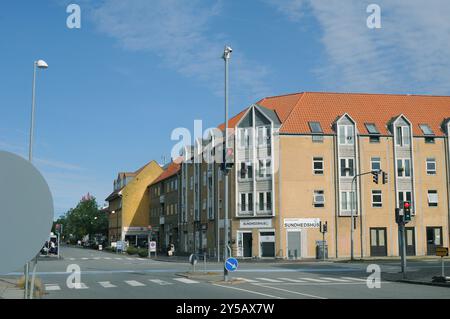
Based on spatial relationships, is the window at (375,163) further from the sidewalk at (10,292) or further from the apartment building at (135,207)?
the apartment building at (135,207)

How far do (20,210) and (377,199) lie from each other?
54222 mm

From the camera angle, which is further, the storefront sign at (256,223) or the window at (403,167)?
the window at (403,167)

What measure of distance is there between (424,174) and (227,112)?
122 ft

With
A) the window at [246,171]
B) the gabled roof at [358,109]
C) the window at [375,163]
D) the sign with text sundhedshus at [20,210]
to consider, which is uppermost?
the gabled roof at [358,109]

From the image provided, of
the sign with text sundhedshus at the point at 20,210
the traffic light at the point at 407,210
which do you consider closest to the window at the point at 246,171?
the traffic light at the point at 407,210

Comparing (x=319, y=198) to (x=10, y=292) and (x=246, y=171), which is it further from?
(x=10, y=292)

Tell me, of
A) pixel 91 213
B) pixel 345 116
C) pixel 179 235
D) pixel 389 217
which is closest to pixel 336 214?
pixel 389 217

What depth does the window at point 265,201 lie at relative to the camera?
5375 centimetres

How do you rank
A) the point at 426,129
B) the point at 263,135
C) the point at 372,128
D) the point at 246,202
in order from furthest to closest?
1. the point at 426,129
2. the point at 372,128
3. the point at 246,202
4. the point at 263,135

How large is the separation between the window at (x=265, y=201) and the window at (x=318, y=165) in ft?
16.8

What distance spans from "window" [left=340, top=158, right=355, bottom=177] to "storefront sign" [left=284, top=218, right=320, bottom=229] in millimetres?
5680

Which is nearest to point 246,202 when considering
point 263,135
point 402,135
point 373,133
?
point 263,135

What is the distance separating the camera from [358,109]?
5881 cm
